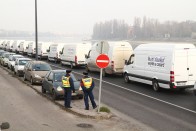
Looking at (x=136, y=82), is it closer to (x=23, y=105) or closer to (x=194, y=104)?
(x=194, y=104)

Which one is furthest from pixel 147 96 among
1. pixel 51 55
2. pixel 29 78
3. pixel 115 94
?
pixel 51 55

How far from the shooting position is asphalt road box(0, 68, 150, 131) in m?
10.7

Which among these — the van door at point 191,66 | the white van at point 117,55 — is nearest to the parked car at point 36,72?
the white van at point 117,55

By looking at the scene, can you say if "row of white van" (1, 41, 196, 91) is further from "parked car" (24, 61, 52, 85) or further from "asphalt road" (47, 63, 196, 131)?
"parked car" (24, 61, 52, 85)

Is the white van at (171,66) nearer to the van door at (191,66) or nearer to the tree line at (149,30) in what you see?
the van door at (191,66)

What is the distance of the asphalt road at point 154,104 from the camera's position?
1189 cm

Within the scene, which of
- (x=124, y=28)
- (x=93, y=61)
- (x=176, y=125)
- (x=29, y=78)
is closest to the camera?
(x=176, y=125)

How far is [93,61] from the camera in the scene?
1160 inches

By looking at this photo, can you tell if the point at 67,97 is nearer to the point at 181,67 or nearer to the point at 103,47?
the point at 103,47

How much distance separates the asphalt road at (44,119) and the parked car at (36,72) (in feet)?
16.1

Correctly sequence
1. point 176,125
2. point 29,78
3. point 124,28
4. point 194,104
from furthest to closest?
point 124,28, point 29,78, point 194,104, point 176,125

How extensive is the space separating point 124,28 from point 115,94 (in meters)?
112

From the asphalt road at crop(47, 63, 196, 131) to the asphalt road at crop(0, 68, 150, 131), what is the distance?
1132mm

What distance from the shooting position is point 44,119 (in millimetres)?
11836
